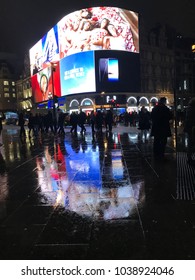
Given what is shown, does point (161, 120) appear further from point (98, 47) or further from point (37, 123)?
point (98, 47)

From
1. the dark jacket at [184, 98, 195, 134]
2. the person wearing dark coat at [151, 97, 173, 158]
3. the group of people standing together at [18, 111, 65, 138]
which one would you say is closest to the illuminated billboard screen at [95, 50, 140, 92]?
the group of people standing together at [18, 111, 65, 138]

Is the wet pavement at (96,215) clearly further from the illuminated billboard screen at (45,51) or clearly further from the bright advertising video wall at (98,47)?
the illuminated billboard screen at (45,51)

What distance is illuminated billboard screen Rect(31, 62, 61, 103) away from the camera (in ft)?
203

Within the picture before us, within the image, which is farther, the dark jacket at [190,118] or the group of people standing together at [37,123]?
the group of people standing together at [37,123]

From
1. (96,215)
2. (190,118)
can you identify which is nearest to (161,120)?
(190,118)

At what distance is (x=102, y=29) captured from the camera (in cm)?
5181

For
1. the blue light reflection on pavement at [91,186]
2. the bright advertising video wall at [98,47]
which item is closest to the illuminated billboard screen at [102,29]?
the bright advertising video wall at [98,47]

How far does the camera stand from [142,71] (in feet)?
197

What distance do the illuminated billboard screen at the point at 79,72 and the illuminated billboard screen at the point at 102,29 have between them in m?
1.29

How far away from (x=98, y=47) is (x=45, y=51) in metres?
18.9

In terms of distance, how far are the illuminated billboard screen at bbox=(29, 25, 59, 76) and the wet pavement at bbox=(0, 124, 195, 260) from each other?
165 feet

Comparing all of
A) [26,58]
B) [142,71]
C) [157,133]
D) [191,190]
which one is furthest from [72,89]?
[191,190]

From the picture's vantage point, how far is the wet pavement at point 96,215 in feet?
10.2
